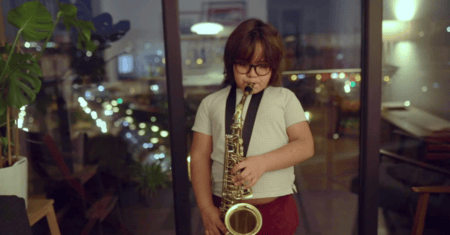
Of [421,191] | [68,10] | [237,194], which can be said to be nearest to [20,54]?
[68,10]

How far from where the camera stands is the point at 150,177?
2605 mm

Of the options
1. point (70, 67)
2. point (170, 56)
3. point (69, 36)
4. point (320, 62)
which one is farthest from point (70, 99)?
point (320, 62)

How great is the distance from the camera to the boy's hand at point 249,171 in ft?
5.14

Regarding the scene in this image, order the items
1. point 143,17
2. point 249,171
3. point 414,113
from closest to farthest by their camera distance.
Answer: point 249,171 → point 143,17 → point 414,113

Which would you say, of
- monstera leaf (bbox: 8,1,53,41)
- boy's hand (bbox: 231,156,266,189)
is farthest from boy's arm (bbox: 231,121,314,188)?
monstera leaf (bbox: 8,1,53,41)

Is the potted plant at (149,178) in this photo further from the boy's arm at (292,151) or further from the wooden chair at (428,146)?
the wooden chair at (428,146)

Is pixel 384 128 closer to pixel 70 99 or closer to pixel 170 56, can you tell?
pixel 170 56

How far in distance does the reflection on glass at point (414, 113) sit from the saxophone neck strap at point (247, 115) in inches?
46.1

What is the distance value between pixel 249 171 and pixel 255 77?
41 centimetres

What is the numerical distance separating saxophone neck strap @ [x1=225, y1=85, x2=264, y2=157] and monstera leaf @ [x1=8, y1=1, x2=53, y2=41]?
3.35 feet

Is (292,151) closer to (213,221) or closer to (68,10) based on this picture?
(213,221)

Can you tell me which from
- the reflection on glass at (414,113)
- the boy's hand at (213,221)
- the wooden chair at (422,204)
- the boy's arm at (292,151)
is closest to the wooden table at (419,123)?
the reflection on glass at (414,113)

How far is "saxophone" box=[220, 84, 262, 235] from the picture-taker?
1.63m

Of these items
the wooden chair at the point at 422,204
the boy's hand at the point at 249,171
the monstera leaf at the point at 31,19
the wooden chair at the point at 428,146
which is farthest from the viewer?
the wooden chair at the point at 428,146
